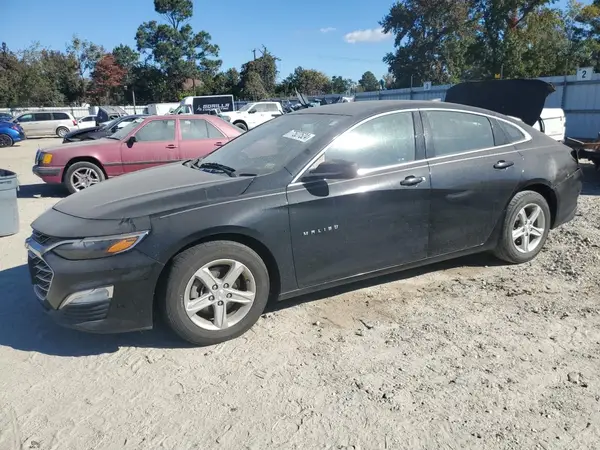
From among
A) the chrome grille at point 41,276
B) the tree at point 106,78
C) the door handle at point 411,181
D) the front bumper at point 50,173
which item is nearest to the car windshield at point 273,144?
the door handle at point 411,181

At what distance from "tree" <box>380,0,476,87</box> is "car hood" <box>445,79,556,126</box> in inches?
1588

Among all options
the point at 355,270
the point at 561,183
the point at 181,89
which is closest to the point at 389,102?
the point at 355,270

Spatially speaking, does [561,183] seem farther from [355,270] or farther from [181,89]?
[181,89]

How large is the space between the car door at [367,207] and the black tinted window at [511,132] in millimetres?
1057

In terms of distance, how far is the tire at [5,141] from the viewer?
25281mm

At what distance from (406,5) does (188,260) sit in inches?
1972

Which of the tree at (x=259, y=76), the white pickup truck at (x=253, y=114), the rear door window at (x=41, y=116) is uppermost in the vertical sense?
the tree at (x=259, y=76)

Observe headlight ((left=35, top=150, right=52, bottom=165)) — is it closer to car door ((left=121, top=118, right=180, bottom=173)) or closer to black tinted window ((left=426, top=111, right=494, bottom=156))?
car door ((left=121, top=118, right=180, bottom=173))

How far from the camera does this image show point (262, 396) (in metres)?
2.88

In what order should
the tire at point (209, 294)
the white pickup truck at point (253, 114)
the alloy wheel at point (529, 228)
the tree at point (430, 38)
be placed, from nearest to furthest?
the tire at point (209, 294)
the alloy wheel at point (529, 228)
the white pickup truck at point (253, 114)
the tree at point (430, 38)

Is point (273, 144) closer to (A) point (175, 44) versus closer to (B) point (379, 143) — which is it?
(B) point (379, 143)

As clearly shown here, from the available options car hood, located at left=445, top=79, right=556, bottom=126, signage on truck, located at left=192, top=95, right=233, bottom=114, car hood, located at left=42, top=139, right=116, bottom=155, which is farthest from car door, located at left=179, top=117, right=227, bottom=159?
signage on truck, located at left=192, top=95, right=233, bottom=114

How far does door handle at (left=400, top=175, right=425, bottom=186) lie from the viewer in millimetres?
3967

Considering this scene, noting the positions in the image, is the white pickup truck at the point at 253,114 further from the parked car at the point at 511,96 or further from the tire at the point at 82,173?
the parked car at the point at 511,96
